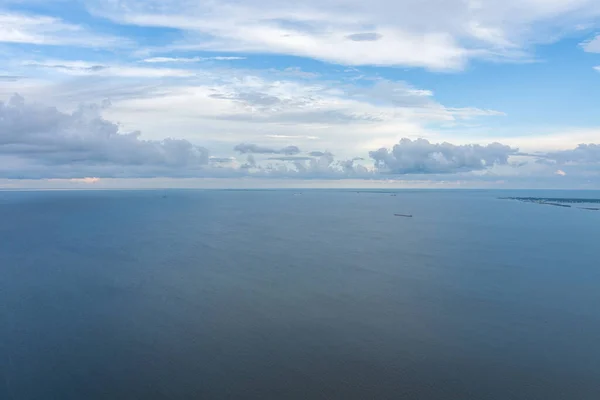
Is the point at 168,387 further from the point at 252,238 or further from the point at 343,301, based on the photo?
the point at 252,238

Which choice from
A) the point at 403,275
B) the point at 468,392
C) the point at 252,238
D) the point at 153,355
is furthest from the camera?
the point at 252,238

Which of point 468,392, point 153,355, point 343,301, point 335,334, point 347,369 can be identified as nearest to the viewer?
point 468,392

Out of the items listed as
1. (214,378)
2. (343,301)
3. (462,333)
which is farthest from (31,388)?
(462,333)

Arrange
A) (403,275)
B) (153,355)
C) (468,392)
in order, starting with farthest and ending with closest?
(403,275)
(153,355)
(468,392)

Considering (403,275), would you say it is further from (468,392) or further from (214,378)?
(214,378)

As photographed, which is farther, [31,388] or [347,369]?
[347,369]

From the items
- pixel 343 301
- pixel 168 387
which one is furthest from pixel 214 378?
pixel 343 301
